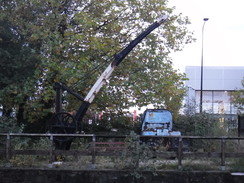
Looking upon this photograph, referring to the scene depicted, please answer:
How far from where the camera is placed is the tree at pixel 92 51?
15312 millimetres

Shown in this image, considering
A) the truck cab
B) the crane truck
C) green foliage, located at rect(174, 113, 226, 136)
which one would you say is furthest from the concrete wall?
the truck cab

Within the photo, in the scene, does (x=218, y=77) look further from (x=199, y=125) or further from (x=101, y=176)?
(x=101, y=176)

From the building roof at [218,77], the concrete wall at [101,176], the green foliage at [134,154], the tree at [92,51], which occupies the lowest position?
the concrete wall at [101,176]

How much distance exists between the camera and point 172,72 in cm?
1683

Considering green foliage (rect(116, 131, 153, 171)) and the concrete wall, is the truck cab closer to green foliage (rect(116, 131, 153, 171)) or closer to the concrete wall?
green foliage (rect(116, 131, 153, 171))

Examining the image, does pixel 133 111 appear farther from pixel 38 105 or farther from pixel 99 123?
pixel 38 105

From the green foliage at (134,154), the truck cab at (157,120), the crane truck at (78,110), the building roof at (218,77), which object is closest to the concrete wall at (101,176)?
the green foliage at (134,154)

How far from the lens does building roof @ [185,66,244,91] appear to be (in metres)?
50.2

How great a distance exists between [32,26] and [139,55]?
501 centimetres

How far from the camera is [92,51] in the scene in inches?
622

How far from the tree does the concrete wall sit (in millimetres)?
4680

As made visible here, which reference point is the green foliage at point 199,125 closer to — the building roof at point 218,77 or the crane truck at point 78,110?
the crane truck at point 78,110

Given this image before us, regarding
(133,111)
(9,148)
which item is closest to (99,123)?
(133,111)

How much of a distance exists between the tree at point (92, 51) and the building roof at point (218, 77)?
33131 millimetres
